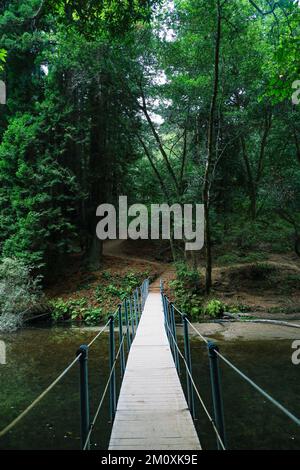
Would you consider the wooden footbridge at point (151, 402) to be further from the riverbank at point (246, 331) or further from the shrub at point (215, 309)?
the shrub at point (215, 309)

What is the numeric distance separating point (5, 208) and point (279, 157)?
15.7m

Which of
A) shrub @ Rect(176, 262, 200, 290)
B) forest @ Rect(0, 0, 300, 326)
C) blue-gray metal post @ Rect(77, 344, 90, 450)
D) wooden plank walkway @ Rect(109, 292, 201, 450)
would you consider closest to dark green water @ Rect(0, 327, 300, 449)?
wooden plank walkway @ Rect(109, 292, 201, 450)

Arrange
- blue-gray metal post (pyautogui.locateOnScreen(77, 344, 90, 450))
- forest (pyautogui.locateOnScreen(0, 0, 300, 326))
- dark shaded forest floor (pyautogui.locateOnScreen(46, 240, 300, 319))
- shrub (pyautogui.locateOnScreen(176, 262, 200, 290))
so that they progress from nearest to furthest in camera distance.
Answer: blue-gray metal post (pyautogui.locateOnScreen(77, 344, 90, 450))
forest (pyautogui.locateOnScreen(0, 0, 300, 326))
dark shaded forest floor (pyautogui.locateOnScreen(46, 240, 300, 319))
shrub (pyautogui.locateOnScreen(176, 262, 200, 290))

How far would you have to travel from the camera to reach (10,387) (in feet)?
23.0

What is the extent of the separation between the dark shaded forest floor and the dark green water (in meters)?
4.95

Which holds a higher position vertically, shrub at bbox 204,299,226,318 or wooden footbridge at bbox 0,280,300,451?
wooden footbridge at bbox 0,280,300,451

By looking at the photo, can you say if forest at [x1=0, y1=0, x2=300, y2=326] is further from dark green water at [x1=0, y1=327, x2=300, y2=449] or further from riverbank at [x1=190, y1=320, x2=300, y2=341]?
dark green water at [x1=0, y1=327, x2=300, y2=449]

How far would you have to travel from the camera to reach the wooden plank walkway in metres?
3.33

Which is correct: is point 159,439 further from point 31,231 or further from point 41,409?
point 31,231

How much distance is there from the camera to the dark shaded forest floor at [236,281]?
14914mm

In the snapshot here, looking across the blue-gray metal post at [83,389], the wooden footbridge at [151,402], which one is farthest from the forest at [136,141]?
the blue-gray metal post at [83,389]

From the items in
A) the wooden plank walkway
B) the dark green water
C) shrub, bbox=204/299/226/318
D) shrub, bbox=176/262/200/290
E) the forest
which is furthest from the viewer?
shrub, bbox=176/262/200/290

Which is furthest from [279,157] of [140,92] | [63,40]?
[63,40]

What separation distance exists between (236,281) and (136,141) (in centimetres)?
997
